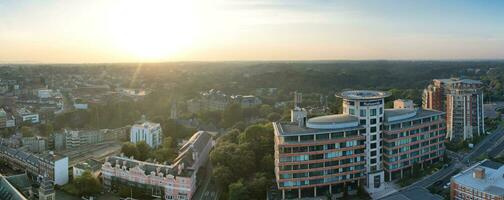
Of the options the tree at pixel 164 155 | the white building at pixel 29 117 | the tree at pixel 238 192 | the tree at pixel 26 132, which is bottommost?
the tree at pixel 238 192

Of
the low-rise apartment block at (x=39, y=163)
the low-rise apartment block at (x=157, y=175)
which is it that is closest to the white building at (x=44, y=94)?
the low-rise apartment block at (x=39, y=163)

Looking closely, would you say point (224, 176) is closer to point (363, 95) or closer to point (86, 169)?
point (86, 169)

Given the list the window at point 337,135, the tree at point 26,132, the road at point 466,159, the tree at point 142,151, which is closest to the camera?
the window at point 337,135

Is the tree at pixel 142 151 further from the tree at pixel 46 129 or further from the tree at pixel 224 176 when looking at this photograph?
the tree at pixel 46 129

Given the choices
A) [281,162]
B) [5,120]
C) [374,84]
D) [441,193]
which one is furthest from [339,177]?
[374,84]

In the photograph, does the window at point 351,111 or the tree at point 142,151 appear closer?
the window at point 351,111

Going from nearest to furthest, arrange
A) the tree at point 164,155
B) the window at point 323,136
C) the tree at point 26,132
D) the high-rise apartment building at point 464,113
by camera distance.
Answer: the window at point 323,136, the tree at point 164,155, the high-rise apartment building at point 464,113, the tree at point 26,132

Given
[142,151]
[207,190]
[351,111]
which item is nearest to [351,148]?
[351,111]

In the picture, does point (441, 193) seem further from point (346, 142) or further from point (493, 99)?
point (493, 99)
